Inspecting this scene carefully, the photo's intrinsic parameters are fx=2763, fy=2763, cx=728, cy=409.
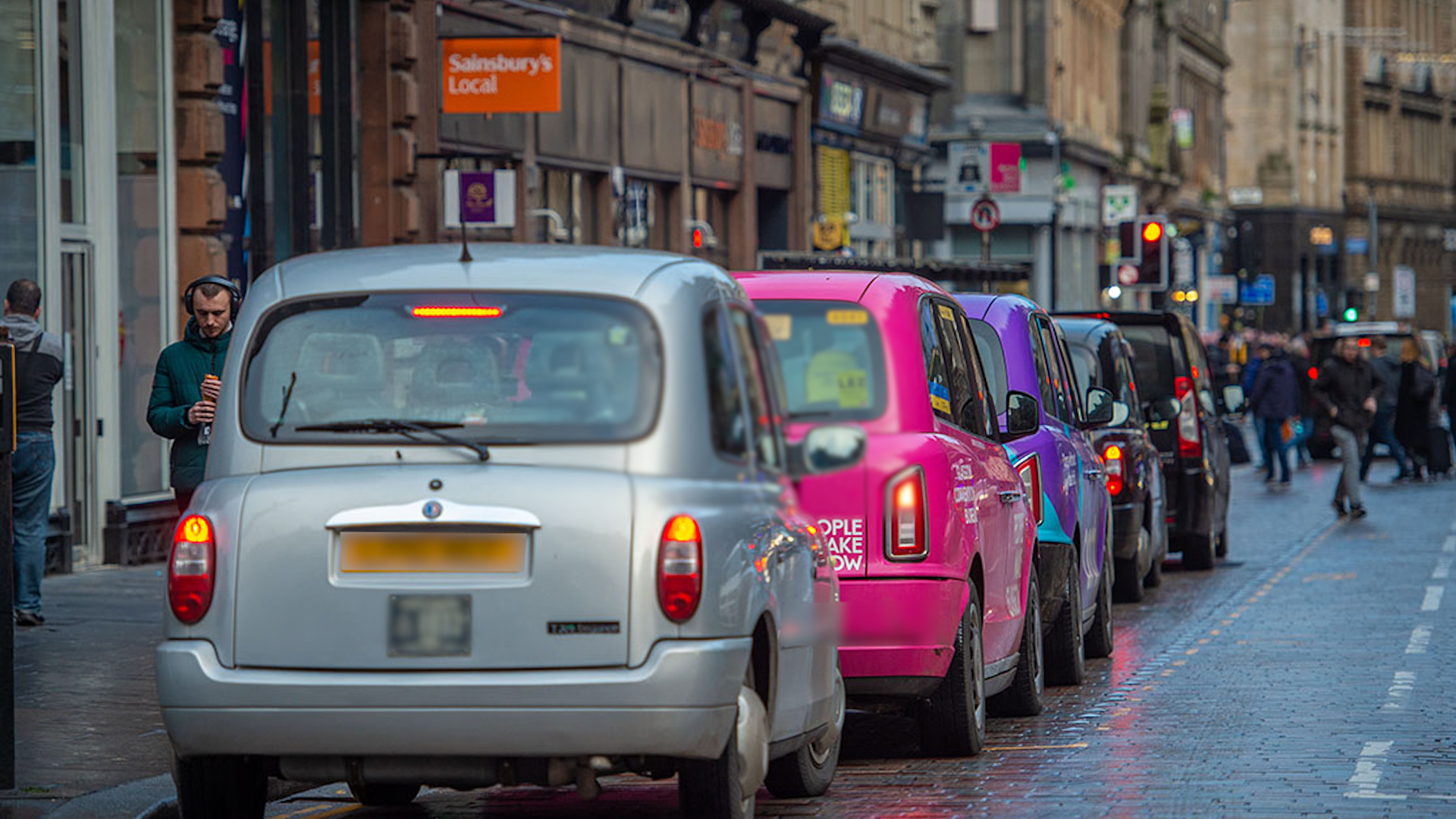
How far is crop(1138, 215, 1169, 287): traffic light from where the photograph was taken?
1323 inches

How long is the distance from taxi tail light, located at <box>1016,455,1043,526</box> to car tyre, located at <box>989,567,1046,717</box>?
54 cm

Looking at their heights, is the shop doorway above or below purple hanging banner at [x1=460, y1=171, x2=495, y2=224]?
below

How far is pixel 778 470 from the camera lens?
8141 millimetres

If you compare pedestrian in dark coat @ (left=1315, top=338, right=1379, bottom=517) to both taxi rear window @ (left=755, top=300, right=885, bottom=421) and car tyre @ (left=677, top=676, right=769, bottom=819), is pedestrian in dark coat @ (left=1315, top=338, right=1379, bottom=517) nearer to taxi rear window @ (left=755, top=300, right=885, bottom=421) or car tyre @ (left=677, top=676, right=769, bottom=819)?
taxi rear window @ (left=755, top=300, right=885, bottom=421)

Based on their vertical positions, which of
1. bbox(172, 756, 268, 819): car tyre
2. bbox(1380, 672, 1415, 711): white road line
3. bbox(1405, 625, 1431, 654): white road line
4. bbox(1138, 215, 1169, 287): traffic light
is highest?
bbox(1138, 215, 1169, 287): traffic light

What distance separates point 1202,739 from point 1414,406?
2504cm

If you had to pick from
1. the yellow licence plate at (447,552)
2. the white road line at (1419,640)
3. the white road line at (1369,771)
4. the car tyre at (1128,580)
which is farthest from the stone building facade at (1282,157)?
the yellow licence plate at (447,552)

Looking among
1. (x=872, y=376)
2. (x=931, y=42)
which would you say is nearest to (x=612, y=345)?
(x=872, y=376)

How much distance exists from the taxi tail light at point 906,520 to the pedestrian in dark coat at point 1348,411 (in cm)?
1790

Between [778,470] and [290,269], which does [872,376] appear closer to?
[778,470]

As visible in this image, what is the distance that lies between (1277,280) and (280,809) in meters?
90.7

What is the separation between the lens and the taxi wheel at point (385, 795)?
930 centimetres

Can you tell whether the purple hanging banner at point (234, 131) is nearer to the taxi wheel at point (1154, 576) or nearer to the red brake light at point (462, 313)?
the taxi wheel at point (1154, 576)

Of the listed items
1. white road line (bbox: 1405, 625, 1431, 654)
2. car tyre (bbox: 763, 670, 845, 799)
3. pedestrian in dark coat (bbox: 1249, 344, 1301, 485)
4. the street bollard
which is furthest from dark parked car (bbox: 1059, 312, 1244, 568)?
pedestrian in dark coat (bbox: 1249, 344, 1301, 485)
